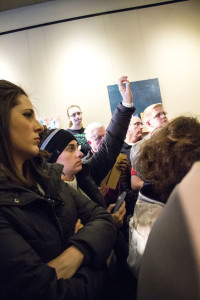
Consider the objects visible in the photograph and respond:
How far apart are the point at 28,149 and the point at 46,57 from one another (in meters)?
3.10

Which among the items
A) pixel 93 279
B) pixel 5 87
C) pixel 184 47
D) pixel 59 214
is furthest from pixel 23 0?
pixel 93 279

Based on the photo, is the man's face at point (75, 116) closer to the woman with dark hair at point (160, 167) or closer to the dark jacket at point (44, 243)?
the dark jacket at point (44, 243)

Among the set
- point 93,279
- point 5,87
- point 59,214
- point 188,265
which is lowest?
point 93,279

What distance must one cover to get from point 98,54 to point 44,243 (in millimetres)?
3357

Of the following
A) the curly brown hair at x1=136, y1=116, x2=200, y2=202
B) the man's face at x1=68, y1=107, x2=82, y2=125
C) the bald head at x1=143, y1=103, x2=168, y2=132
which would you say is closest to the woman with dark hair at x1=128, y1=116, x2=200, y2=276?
the curly brown hair at x1=136, y1=116, x2=200, y2=202

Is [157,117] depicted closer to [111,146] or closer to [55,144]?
[111,146]

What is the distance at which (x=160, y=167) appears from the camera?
59 centimetres

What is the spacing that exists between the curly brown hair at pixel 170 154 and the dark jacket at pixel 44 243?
0.33 meters

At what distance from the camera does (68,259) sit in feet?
2.19

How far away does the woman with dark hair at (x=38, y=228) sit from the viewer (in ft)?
1.86

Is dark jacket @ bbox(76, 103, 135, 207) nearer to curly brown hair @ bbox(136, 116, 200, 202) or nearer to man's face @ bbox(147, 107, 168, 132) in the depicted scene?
curly brown hair @ bbox(136, 116, 200, 202)

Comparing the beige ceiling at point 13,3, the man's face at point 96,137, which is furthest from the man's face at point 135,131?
the beige ceiling at point 13,3

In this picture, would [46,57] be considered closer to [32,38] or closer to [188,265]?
[32,38]

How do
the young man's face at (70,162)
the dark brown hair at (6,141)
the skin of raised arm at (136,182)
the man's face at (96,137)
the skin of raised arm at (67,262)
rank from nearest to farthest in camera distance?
the skin of raised arm at (67,262) < the dark brown hair at (6,141) < the young man's face at (70,162) < the skin of raised arm at (136,182) < the man's face at (96,137)
